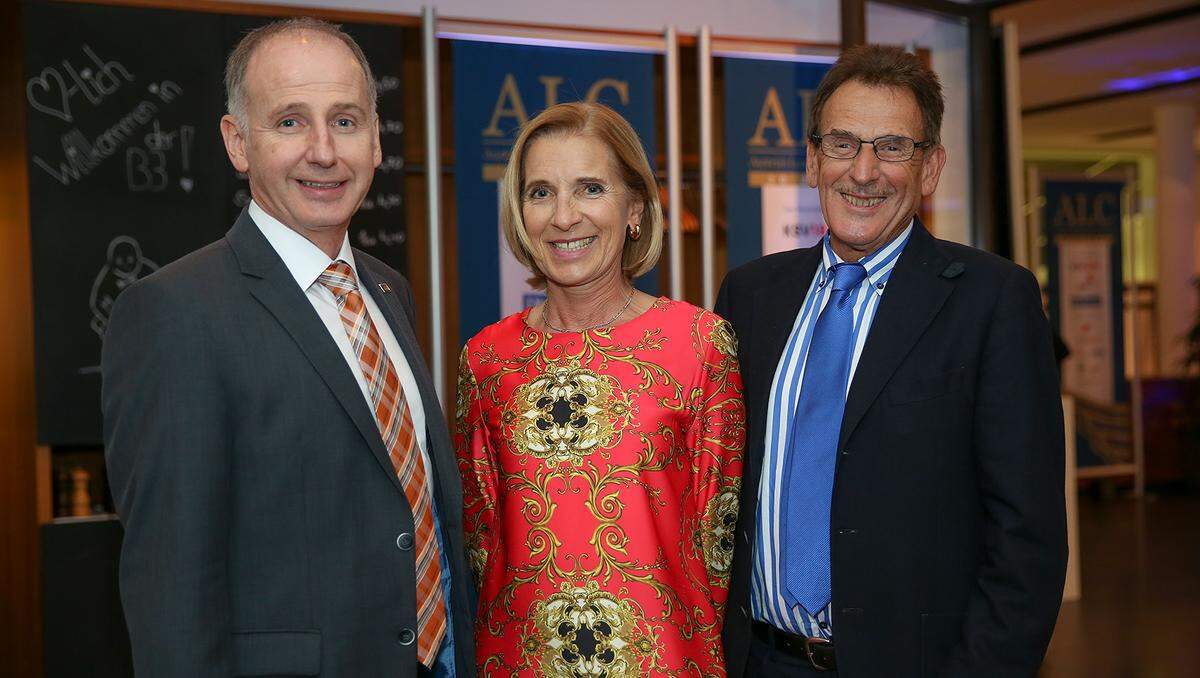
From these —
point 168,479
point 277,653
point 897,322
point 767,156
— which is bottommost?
point 277,653

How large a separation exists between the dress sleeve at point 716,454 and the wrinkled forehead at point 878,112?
0.48m

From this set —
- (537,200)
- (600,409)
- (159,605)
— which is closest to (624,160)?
(537,200)

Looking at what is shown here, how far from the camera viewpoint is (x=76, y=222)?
4.38 metres

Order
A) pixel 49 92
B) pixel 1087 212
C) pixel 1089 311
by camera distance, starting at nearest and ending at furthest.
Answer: pixel 49 92, pixel 1089 311, pixel 1087 212

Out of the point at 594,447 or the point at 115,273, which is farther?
the point at 115,273

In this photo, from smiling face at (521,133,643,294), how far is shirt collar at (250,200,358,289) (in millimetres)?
509

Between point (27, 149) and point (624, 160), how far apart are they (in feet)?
10.6

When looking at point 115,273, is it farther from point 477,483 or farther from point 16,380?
point 477,483

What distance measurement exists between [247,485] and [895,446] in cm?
108

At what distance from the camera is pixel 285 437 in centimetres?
157

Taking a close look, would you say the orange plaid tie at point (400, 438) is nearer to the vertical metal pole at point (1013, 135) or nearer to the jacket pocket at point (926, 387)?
the jacket pocket at point (926, 387)

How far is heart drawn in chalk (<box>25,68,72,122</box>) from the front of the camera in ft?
14.1

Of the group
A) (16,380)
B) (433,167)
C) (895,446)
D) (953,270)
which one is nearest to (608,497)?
(895,446)

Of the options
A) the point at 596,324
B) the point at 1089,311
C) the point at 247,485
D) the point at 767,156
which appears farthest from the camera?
the point at 1089,311
